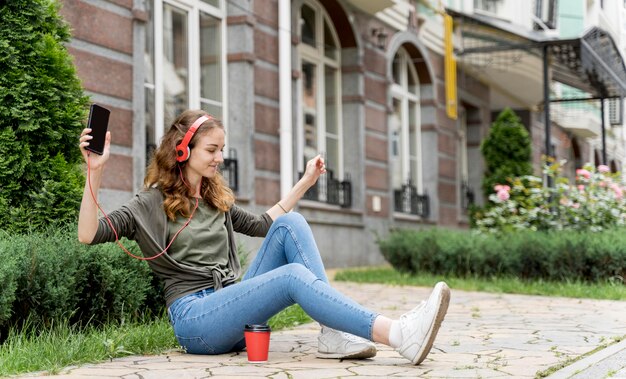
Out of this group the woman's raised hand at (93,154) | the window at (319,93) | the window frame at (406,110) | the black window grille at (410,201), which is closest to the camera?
the woman's raised hand at (93,154)

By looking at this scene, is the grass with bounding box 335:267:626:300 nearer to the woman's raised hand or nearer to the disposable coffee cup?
the disposable coffee cup

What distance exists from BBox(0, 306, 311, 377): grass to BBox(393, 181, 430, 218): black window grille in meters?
10.9

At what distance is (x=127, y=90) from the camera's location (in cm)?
957

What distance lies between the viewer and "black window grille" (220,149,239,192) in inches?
448

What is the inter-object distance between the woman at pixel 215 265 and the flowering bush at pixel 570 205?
6.87m

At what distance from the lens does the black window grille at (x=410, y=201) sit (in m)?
16.4

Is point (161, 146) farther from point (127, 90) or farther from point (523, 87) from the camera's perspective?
point (523, 87)

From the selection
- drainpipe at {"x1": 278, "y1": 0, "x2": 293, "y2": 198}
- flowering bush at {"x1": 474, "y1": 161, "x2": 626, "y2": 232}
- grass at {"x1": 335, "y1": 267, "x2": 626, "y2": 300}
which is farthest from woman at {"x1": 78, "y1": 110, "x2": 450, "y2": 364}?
flowering bush at {"x1": 474, "y1": 161, "x2": 626, "y2": 232}

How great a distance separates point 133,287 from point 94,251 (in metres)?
0.35

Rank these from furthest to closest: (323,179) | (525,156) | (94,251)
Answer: (525,156), (323,179), (94,251)

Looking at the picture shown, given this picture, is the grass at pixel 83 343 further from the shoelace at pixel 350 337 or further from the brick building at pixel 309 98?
the brick building at pixel 309 98

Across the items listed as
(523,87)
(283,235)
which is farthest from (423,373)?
(523,87)

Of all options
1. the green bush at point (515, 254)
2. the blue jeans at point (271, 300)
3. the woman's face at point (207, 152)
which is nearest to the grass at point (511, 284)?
the green bush at point (515, 254)

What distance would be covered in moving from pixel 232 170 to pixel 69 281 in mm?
6343
